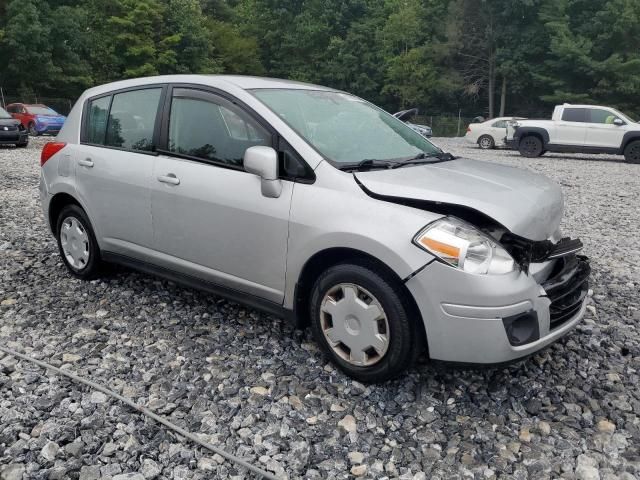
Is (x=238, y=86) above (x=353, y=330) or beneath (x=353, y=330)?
above

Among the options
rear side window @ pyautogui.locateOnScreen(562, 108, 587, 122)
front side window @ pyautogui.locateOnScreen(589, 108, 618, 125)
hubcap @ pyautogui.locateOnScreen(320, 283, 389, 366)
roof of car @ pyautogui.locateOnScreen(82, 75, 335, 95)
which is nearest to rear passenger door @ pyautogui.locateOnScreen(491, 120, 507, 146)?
rear side window @ pyautogui.locateOnScreen(562, 108, 587, 122)

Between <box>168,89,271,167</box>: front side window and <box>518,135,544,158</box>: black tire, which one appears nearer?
<box>168,89,271,167</box>: front side window

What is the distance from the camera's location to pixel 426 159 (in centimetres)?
371

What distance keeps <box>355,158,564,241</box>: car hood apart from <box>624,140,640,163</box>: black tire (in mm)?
16041

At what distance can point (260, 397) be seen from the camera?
9.79 ft

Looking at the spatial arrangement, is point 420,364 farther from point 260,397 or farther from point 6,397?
point 6,397

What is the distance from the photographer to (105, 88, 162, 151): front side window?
3.99 m

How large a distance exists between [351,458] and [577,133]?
17.7 m

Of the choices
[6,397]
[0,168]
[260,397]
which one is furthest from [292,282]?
[0,168]

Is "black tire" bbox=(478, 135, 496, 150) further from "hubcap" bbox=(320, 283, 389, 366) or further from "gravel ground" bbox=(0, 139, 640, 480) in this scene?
"hubcap" bbox=(320, 283, 389, 366)

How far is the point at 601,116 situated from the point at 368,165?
16.9 meters

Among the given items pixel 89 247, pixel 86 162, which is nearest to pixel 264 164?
pixel 86 162

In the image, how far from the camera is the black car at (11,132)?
55.1 ft

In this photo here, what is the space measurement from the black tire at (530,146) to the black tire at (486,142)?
436 cm
